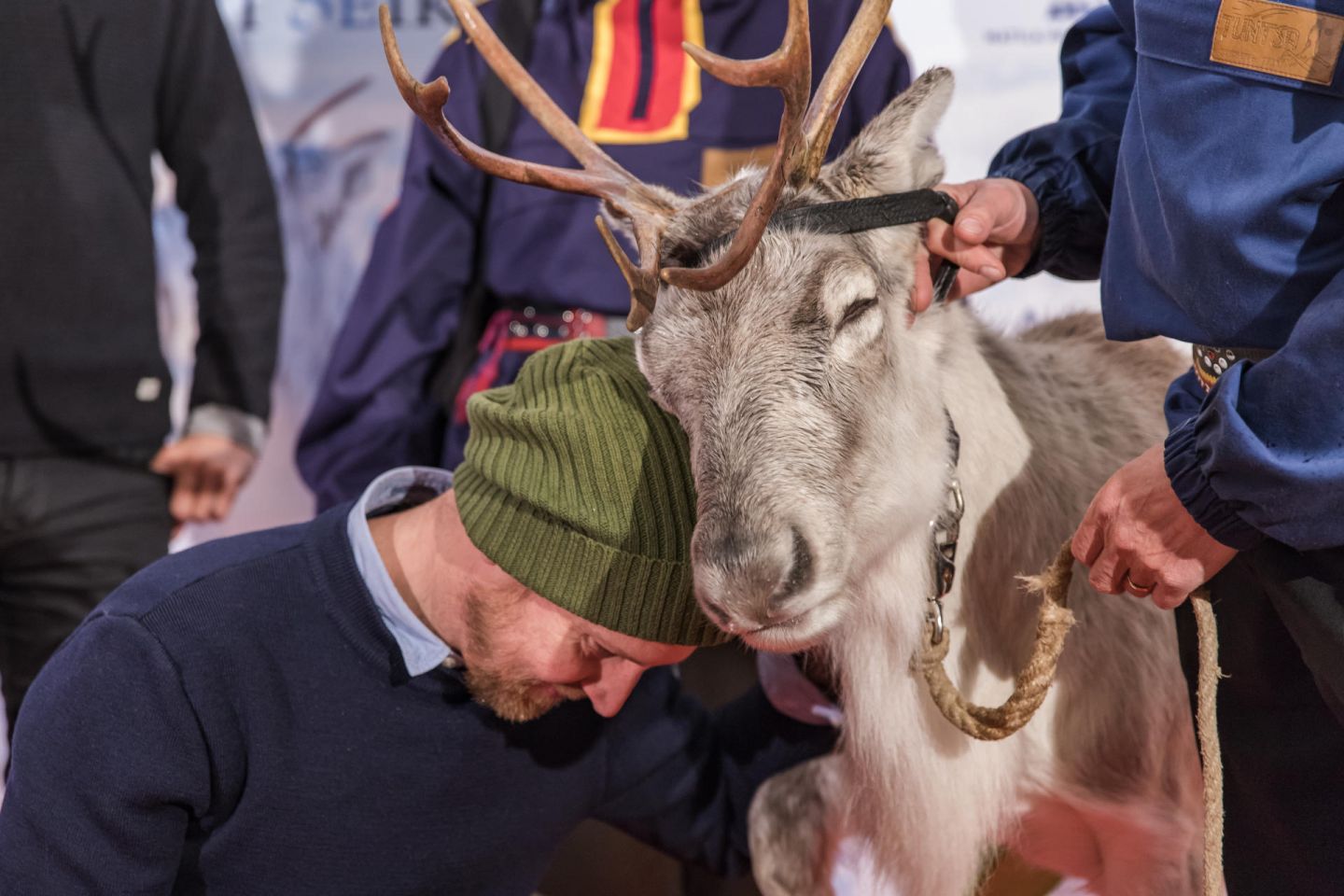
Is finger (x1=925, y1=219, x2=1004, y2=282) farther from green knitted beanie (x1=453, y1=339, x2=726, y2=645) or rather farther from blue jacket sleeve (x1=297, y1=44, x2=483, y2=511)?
blue jacket sleeve (x1=297, y1=44, x2=483, y2=511)

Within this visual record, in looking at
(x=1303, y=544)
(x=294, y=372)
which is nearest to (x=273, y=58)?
(x=294, y=372)

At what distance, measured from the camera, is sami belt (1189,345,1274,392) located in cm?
101

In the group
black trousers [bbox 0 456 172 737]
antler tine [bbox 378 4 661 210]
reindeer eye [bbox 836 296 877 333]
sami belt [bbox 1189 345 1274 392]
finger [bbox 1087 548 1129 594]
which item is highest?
antler tine [bbox 378 4 661 210]

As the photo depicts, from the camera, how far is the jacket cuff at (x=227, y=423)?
2.35m

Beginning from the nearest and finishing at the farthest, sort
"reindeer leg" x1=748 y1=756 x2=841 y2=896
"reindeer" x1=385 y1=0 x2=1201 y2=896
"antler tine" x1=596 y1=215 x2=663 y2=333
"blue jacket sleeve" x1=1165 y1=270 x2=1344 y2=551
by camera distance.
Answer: "blue jacket sleeve" x1=1165 y1=270 x2=1344 y2=551 → "reindeer" x1=385 y1=0 x2=1201 y2=896 → "antler tine" x1=596 y1=215 x2=663 y2=333 → "reindeer leg" x1=748 y1=756 x2=841 y2=896

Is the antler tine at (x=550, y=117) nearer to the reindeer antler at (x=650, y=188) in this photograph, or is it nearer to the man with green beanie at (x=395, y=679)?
the reindeer antler at (x=650, y=188)

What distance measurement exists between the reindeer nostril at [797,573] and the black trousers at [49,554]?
152 cm

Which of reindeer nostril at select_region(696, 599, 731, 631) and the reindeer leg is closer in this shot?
reindeer nostril at select_region(696, 599, 731, 631)

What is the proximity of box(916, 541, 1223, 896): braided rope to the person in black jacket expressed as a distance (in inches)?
61.3

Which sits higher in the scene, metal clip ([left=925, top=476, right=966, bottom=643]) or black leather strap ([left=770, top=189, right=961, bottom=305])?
black leather strap ([left=770, top=189, right=961, bottom=305])

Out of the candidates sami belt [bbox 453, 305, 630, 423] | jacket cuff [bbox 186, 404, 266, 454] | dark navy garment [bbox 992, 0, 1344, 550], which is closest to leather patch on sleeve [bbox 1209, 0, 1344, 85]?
dark navy garment [bbox 992, 0, 1344, 550]

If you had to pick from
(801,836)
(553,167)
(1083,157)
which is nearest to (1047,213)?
(1083,157)

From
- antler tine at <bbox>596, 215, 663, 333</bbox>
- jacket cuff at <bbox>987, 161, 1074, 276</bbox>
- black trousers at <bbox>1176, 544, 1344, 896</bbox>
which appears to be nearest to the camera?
black trousers at <bbox>1176, 544, 1344, 896</bbox>

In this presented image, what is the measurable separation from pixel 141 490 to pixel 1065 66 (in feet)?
5.60
